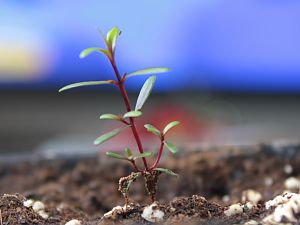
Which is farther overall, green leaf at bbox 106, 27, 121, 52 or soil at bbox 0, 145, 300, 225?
soil at bbox 0, 145, 300, 225

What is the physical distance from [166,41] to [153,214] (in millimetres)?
2657

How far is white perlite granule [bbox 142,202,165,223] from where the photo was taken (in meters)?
0.58

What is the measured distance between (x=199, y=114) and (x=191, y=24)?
0.49m

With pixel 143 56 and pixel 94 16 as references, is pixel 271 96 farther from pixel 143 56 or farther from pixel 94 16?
pixel 94 16

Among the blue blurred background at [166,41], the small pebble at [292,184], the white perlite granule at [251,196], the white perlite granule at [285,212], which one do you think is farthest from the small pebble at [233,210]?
the blue blurred background at [166,41]

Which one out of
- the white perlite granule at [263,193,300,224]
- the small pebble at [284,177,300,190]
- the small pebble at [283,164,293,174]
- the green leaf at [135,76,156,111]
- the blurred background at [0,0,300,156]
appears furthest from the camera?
the blurred background at [0,0,300,156]

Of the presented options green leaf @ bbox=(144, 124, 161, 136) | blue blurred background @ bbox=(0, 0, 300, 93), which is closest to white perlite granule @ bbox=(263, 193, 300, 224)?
green leaf @ bbox=(144, 124, 161, 136)

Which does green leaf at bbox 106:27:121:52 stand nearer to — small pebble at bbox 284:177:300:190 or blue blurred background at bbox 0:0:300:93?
small pebble at bbox 284:177:300:190

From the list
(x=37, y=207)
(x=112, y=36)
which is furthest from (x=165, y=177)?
(x=112, y=36)

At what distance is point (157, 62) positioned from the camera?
3.22 meters

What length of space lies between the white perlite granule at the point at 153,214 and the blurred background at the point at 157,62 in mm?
2344

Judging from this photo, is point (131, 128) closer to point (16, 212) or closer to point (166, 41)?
point (16, 212)

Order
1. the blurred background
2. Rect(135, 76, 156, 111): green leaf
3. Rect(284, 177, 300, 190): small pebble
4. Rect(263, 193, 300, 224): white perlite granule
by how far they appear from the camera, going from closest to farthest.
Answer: Rect(263, 193, 300, 224): white perlite granule → Rect(135, 76, 156, 111): green leaf → Rect(284, 177, 300, 190): small pebble → the blurred background

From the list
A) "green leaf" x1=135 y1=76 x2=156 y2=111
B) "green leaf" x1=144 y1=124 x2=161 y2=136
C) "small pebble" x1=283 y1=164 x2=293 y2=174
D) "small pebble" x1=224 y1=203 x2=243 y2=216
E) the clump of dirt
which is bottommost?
"small pebble" x1=224 y1=203 x2=243 y2=216
